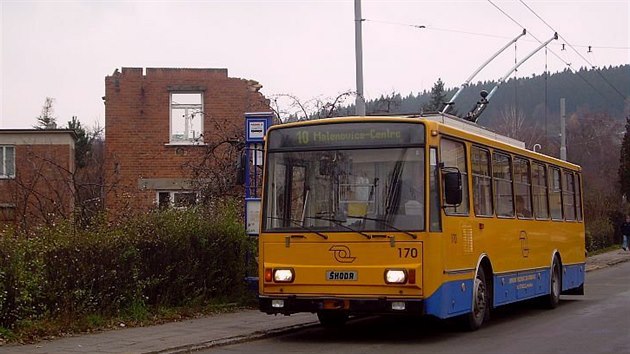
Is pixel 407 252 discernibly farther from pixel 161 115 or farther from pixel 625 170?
pixel 625 170

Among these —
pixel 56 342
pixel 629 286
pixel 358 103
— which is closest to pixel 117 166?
pixel 358 103

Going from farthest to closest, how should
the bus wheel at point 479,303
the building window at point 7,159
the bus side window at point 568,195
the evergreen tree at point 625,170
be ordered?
the evergreen tree at point 625,170 → the building window at point 7,159 → the bus side window at point 568,195 → the bus wheel at point 479,303

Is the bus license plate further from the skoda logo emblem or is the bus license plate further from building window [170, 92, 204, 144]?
building window [170, 92, 204, 144]

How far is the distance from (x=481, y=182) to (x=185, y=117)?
Result: 1829 centimetres

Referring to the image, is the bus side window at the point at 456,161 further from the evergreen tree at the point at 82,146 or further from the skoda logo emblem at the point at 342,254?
the evergreen tree at the point at 82,146

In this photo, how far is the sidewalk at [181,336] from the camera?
11844mm

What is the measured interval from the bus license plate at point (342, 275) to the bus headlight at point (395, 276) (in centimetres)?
45

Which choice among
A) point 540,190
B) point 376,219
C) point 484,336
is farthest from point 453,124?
point 540,190

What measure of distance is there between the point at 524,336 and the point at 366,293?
2.68m

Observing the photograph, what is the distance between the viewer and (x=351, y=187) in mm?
12797

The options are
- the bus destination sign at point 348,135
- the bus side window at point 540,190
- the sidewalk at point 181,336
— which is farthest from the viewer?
the bus side window at point 540,190

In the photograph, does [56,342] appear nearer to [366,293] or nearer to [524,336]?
[366,293]

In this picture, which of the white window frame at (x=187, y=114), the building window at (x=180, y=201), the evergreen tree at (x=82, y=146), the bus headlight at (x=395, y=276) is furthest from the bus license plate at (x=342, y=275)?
the evergreen tree at (x=82, y=146)

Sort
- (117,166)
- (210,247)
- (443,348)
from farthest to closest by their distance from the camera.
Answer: (117,166) → (210,247) → (443,348)
